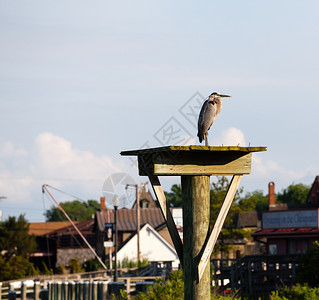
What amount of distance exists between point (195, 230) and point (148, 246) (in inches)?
2364

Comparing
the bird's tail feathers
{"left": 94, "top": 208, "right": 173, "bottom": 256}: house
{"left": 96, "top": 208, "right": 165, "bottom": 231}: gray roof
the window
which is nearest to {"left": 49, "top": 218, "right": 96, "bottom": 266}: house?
{"left": 94, "top": 208, "right": 173, "bottom": 256}: house

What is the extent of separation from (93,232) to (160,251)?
16.9 metres

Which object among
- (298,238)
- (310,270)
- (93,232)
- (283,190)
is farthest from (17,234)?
(283,190)

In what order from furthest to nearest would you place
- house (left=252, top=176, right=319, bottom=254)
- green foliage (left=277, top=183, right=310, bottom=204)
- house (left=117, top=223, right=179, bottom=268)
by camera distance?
green foliage (left=277, top=183, right=310, bottom=204) < house (left=117, top=223, right=179, bottom=268) < house (left=252, top=176, right=319, bottom=254)

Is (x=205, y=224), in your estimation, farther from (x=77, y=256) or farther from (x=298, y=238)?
(x=77, y=256)

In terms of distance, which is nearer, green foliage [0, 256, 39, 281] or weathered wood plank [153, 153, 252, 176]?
weathered wood plank [153, 153, 252, 176]

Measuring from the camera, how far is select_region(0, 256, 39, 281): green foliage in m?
57.4

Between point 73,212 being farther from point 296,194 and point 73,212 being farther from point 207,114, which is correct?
point 207,114

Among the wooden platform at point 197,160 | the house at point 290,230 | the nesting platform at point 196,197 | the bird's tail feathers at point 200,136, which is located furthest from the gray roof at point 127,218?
the nesting platform at point 196,197

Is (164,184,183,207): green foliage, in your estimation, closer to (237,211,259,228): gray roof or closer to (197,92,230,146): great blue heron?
(237,211,259,228): gray roof

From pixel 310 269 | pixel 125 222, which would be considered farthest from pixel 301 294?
pixel 125 222

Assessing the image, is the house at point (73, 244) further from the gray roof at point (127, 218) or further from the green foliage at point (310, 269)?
the green foliage at point (310, 269)

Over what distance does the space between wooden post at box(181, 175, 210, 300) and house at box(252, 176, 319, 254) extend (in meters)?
30.7

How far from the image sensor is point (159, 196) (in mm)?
9102
